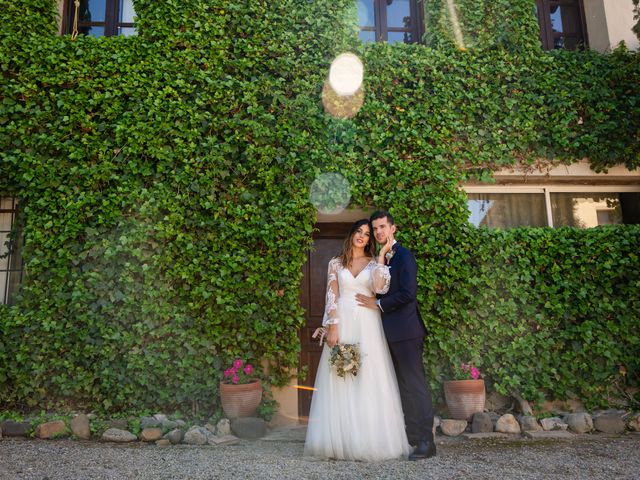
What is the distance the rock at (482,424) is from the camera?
4.91 m

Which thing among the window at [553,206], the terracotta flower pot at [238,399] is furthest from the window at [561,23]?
the terracotta flower pot at [238,399]

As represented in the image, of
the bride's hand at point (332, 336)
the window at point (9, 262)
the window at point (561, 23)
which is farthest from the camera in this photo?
the window at point (561, 23)

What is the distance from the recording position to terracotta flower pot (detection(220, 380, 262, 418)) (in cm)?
505

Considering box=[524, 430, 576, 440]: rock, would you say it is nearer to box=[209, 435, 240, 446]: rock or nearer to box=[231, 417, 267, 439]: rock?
box=[231, 417, 267, 439]: rock

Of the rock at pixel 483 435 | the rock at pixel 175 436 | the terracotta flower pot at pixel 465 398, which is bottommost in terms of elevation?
the rock at pixel 483 435

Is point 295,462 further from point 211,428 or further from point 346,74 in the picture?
point 346,74

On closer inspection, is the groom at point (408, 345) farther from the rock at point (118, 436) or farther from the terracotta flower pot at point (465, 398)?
the rock at point (118, 436)

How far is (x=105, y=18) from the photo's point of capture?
6863 mm

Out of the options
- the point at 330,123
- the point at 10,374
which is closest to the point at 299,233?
the point at 330,123

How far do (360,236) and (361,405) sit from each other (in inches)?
59.7

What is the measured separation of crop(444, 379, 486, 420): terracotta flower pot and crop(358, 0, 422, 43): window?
16.4 ft

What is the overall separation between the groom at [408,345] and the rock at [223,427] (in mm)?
2037

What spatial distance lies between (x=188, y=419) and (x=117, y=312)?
151cm

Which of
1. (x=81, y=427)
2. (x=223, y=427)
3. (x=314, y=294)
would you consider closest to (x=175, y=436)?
(x=223, y=427)
